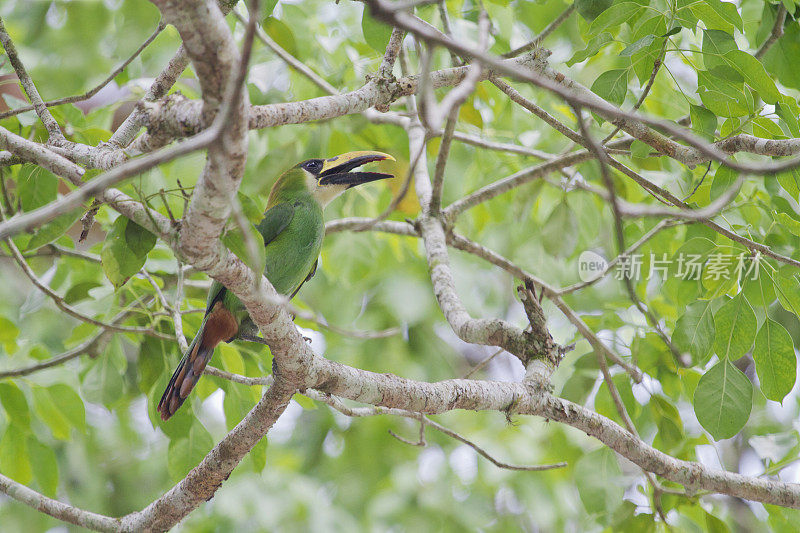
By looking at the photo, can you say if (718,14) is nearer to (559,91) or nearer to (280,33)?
(559,91)

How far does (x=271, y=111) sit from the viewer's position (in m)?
1.62

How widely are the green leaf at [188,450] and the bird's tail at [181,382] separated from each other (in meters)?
0.15

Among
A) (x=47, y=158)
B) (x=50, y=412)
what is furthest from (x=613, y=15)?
(x=50, y=412)

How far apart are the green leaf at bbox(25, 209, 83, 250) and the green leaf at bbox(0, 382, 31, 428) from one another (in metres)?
0.71

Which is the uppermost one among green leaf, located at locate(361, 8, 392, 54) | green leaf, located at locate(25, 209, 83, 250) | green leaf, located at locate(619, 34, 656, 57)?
green leaf, located at locate(361, 8, 392, 54)

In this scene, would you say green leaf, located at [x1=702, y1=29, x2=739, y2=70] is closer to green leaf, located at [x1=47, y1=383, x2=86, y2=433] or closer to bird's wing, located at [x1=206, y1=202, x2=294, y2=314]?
bird's wing, located at [x1=206, y1=202, x2=294, y2=314]

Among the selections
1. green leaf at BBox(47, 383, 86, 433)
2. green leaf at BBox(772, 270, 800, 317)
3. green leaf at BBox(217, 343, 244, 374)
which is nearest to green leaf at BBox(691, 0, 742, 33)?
green leaf at BBox(772, 270, 800, 317)

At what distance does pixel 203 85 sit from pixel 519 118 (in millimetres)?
3198

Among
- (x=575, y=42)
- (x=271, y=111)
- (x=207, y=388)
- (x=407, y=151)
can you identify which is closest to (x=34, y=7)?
(x=407, y=151)

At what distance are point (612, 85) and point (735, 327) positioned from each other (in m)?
0.88

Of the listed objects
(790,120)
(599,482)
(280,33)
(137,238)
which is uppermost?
(280,33)

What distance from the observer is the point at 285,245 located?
3000 millimetres

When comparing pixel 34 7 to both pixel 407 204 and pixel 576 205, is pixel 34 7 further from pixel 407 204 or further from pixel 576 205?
pixel 576 205

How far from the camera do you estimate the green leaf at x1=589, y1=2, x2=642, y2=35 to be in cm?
207
